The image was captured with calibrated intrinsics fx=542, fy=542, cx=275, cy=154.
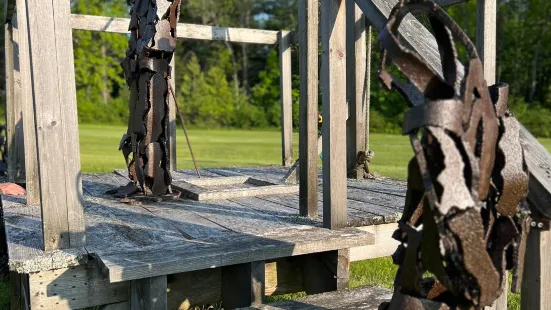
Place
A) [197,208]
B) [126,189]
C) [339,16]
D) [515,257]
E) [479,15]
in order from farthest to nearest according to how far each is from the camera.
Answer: [126,189] < [197,208] < [339,16] < [479,15] < [515,257]

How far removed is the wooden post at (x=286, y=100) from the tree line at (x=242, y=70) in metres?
17.6

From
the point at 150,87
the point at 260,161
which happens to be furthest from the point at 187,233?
the point at 260,161

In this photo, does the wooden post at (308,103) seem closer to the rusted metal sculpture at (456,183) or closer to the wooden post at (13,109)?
the rusted metal sculpture at (456,183)

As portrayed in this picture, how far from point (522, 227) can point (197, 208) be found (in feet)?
7.71

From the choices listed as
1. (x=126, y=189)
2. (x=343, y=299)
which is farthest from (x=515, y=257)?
(x=126, y=189)

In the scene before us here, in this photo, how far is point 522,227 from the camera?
4.91ft

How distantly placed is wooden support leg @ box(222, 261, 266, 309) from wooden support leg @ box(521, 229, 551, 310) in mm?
1185

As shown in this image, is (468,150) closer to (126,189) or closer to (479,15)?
(479,15)

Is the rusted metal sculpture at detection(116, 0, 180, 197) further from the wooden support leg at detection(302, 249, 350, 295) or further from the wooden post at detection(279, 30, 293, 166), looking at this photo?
the wooden post at detection(279, 30, 293, 166)

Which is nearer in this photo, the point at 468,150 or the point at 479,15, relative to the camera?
the point at 468,150

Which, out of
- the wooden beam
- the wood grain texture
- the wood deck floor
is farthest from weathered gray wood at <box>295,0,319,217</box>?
the wooden beam

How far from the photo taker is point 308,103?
2.99 meters

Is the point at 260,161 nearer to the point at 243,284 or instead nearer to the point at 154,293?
the point at 243,284

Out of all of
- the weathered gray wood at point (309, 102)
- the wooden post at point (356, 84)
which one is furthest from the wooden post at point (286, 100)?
the weathered gray wood at point (309, 102)
